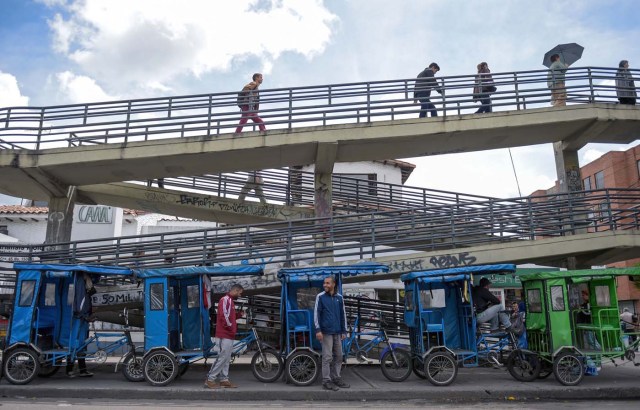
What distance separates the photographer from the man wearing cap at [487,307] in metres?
10.6

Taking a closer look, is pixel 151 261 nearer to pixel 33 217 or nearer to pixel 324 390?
pixel 324 390

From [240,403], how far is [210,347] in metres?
2.16

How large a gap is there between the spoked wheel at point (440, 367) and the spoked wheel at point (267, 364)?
276cm

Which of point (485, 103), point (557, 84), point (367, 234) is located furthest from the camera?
point (557, 84)

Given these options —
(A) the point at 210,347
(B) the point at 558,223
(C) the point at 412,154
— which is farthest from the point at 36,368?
(B) the point at 558,223

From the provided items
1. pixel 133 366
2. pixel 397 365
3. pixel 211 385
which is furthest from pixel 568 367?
pixel 133 366

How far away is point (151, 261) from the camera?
13.8 metres

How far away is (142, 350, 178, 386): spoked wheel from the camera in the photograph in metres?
9.78

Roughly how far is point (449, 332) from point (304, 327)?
3.01m

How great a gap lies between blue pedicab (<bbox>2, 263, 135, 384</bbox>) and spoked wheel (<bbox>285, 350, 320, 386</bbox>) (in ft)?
10.4

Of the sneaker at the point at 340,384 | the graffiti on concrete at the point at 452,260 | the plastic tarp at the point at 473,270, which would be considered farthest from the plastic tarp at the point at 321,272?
the graffiti on concrete at the point at 452,260

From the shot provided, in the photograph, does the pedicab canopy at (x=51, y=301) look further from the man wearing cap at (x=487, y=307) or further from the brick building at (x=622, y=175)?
the brick building at (x=622, y=175)

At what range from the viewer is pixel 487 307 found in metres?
10.7

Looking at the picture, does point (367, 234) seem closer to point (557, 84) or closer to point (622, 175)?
point (557, 84)
